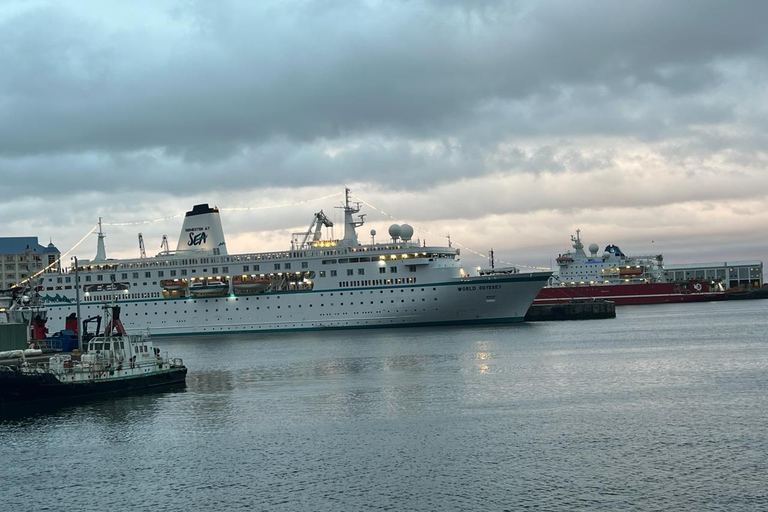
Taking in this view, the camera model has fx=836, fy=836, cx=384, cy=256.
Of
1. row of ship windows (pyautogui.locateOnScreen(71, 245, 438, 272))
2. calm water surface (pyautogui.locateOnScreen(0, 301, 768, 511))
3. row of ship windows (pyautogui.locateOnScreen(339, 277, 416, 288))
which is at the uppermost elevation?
row of ship windows (pyautogui.locateOnScreen(71, 245, 438, 272))

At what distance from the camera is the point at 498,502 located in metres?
20.9

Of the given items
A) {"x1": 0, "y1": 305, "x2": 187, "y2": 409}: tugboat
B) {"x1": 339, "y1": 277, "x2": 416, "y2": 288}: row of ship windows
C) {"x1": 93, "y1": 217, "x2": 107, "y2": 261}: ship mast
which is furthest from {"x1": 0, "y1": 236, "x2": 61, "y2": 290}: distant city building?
{"x1": 0, "y1": 305, "x2": 187, "y2": 409}: tugboat

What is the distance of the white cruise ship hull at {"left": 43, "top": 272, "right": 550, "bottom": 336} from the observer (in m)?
78.5

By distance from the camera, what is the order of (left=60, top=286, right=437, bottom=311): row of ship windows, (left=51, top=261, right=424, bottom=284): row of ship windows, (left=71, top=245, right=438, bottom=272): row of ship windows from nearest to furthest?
(left=60, top=286, right=437, bottom=311): row of ship windows, (left=51, top=261, right=424, bottom=284): row of ship windows, (left=71, top=245, right=438, bottom=272): row of ship windows

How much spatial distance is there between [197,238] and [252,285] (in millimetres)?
10415

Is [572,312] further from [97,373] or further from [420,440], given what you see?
[420,440]

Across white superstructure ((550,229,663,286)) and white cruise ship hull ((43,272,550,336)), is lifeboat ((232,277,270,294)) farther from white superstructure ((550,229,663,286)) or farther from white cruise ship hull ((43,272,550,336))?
white superstructure ((550,229,663,286))

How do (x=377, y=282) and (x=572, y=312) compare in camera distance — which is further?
(x=572, y=312)

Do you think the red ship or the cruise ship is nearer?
the cruise ship

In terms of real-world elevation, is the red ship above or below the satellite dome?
below

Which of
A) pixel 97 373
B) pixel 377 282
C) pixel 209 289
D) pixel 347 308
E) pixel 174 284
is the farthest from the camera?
pixel 174 284

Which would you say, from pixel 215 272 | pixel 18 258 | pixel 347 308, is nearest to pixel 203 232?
pixel 215 272

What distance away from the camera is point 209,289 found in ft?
279

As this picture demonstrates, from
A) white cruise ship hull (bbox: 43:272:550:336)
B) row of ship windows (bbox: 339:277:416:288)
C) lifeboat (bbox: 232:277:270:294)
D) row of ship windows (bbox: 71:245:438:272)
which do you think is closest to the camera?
white cruise ship hull (bbox: 43:272:550:336)
